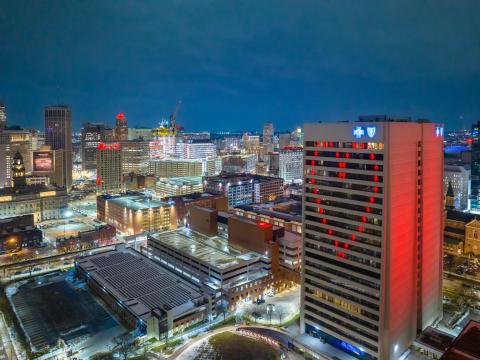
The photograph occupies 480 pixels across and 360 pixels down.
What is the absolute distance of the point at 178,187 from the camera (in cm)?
14488

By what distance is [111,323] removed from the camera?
187 ft

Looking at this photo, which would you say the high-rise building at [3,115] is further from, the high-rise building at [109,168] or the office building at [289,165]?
the office building at [289,165]

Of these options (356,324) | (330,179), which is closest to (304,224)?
(330,179)

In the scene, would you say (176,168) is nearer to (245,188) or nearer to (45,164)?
(45,164)

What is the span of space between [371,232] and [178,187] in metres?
110

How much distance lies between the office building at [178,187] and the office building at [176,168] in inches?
1158

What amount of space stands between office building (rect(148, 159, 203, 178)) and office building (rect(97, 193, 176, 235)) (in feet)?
216

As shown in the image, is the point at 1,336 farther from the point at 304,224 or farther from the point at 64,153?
the point at 64,153

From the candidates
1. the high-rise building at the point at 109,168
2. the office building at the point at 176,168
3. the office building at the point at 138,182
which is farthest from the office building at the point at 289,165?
the high-rise building at the point at 109,168

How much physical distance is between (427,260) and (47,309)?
57848 mm

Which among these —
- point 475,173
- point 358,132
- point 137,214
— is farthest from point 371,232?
point 475,173

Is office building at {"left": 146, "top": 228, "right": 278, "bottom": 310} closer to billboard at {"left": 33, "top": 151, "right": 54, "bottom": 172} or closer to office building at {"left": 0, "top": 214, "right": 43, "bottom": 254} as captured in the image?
office building at {"left": 0, "top": 214, "right": 43, "bottom": 254}

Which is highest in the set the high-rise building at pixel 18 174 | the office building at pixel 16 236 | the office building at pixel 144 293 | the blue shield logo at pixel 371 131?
the blue shield logo at pixel 371 131

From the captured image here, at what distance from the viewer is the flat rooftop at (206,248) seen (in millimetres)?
66438
